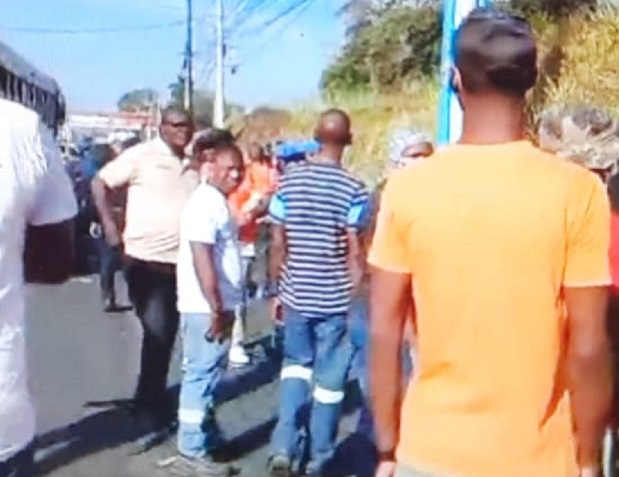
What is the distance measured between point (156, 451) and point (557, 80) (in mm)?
5783

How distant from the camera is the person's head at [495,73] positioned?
3764 millimetres

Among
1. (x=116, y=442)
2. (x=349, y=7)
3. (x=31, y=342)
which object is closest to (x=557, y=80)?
(x=31, y=342)

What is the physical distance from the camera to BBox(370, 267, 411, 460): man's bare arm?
3.81 m

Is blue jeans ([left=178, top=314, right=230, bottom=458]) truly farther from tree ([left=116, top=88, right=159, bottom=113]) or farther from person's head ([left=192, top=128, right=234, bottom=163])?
tree ([left=116, top=88, right=159, bottom=113])

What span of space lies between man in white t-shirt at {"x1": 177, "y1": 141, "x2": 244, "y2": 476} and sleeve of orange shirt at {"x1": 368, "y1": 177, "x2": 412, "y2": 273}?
428 cm

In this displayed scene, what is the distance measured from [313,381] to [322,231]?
790mm

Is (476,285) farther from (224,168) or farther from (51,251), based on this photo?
(224,168)

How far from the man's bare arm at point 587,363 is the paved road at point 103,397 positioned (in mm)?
3544

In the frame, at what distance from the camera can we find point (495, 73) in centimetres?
377

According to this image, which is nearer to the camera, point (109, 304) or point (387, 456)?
point (387, 456)

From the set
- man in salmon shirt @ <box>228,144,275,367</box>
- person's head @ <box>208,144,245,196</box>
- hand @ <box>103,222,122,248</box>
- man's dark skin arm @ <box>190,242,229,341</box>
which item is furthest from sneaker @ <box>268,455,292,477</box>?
man in salmon shirt @ <box>228,144,275,367</box>

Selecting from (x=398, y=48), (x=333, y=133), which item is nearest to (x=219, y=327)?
(x=333, y=133)

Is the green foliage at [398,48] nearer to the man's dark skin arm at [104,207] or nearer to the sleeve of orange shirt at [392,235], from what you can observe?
Answer: the man's dark skin arm at [104,207]

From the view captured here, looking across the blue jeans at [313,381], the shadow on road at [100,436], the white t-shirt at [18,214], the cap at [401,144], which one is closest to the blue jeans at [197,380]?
the blue jeans at [313,381]
